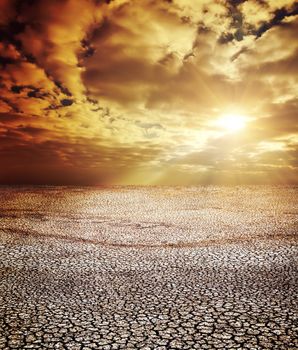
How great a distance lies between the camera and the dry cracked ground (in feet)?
10.7

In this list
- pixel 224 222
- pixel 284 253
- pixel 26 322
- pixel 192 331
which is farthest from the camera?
pixel 224 222

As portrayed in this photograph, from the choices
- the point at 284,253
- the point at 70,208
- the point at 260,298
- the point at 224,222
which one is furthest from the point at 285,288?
the point at 70,208

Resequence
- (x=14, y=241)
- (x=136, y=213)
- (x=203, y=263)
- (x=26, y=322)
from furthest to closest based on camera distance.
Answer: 1. (x=136, y=213)
2. (x=14, y=241)
3. (x=203, y=263)
4. (x=26, y=322)

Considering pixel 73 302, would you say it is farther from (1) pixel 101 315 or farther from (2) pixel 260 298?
(2) pixel 260 298

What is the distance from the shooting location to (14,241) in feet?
24.0

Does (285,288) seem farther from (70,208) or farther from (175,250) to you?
(70,208)

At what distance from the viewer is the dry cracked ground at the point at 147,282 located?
3260mm

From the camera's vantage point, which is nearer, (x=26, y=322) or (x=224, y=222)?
(x=26, y=322)

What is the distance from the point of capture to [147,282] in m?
4.84

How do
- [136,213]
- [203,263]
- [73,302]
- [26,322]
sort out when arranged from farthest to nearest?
[136,213]
[203,263]
[73,302]
[26,322]

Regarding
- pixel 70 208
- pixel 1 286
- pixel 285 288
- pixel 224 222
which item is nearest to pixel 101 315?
pixel 1 286

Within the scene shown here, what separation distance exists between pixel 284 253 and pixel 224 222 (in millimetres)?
3424

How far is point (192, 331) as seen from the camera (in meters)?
3.33

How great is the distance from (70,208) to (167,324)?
894 centimetres
